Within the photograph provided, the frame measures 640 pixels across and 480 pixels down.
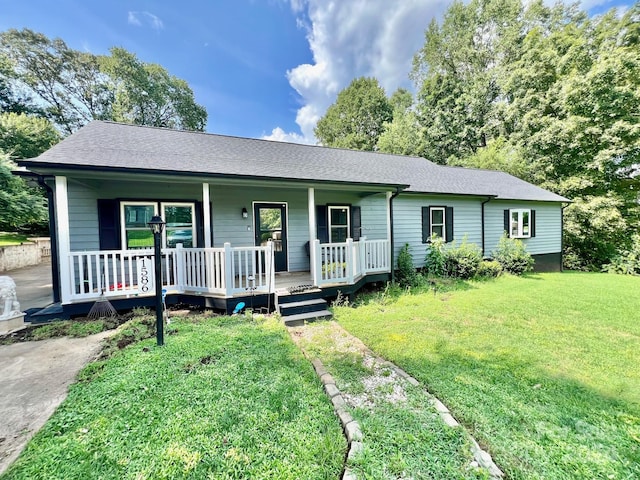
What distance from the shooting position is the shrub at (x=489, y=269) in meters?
8.86

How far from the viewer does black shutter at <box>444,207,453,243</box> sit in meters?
9.52

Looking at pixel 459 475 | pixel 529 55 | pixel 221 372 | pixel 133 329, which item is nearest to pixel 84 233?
pixel 133 329

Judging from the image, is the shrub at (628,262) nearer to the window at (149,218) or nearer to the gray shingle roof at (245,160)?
the gray shingle roof at (245,160)

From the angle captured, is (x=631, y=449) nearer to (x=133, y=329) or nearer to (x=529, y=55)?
(x=133, y=329)

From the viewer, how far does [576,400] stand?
8.87 ft

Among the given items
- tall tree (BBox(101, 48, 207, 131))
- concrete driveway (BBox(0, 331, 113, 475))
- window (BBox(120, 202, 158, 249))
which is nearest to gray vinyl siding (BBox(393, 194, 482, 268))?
window (BBox(120, 202, 158, 249))

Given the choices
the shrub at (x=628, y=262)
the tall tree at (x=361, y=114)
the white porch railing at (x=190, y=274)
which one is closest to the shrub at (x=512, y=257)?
the shrub at (x=628, y=262)

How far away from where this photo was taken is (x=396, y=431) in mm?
2191

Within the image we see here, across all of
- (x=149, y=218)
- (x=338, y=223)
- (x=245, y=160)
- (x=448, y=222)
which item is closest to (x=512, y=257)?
(x=448, y=222)

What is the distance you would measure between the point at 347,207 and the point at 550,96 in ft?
45.8

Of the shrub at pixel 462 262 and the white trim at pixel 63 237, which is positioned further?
the shrub at pixel 462 262

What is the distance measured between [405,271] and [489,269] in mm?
3389

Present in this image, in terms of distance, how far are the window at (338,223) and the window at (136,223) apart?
4.73 metres

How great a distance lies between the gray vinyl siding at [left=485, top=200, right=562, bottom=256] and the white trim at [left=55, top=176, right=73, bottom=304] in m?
12.5
